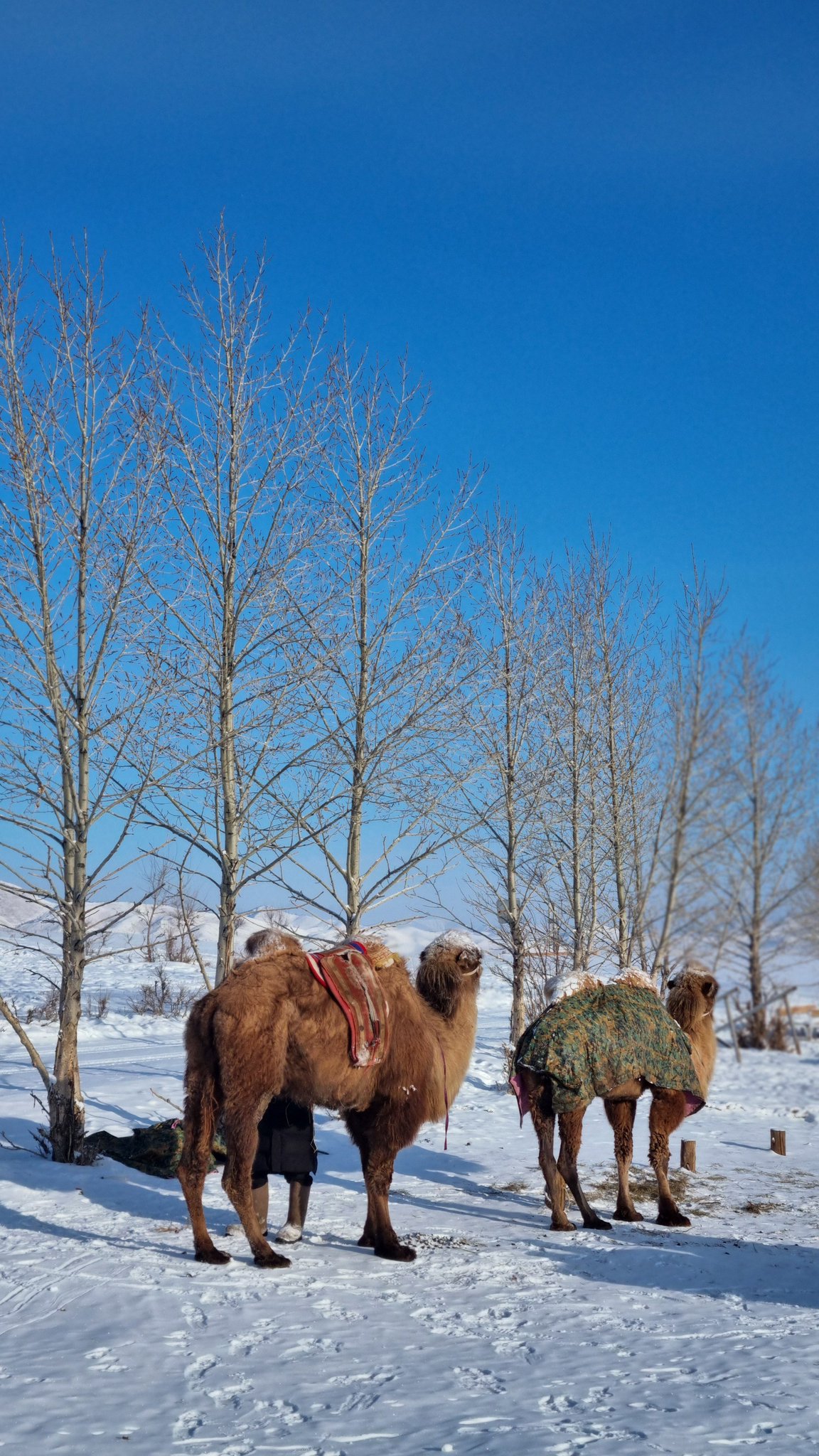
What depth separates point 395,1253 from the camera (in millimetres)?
7016

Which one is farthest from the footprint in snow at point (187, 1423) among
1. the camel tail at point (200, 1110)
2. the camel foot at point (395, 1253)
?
the camel foot at point (395, 1253)

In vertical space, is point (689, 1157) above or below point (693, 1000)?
below

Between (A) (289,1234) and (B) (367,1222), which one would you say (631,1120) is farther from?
(A) (289,1234)

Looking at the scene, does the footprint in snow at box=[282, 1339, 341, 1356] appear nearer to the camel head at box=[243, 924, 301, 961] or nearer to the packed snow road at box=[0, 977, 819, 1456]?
the packed snow road at box=[0, 977, 819, 1456]

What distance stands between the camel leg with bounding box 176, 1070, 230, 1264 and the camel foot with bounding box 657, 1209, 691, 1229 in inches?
128

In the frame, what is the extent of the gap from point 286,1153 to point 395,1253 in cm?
90

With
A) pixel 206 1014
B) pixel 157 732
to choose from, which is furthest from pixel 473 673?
pixel 206 1014

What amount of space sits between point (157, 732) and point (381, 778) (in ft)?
11.2

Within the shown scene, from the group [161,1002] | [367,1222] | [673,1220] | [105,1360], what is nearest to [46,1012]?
[161,1002]

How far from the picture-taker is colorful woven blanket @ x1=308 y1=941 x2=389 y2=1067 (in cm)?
711

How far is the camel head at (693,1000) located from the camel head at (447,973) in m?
2.29

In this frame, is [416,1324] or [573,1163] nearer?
[416,1324]

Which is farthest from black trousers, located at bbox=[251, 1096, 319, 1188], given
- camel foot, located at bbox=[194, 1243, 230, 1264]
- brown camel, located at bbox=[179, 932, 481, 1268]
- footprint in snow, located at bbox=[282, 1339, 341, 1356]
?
footprint in snow, located at bbox=[282, 1339, 341, 1356]

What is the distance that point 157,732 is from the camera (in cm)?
1026
